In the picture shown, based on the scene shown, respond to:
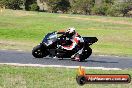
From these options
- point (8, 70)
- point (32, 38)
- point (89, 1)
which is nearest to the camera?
point (8, 70)

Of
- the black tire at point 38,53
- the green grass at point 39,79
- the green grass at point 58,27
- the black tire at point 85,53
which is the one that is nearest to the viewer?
the green grass at point 39,79

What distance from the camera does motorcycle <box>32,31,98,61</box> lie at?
18.6 metres

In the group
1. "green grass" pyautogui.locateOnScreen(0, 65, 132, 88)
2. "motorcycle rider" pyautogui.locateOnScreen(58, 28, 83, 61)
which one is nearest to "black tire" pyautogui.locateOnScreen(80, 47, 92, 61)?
"motorcycle rider" pyautogui.locateOnScreen(58, 28, 83, 61)

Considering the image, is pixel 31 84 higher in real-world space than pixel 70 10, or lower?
higher

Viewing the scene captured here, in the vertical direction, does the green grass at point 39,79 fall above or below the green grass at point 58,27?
above

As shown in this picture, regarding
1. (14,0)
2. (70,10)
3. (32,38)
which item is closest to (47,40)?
(32,38)

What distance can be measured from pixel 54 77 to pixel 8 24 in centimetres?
4690

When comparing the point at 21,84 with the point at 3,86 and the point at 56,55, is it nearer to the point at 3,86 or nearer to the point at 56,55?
the point at 3,86

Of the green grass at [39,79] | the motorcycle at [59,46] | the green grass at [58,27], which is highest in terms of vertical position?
the green grass at [39,79]

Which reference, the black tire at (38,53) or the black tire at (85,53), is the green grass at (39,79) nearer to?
the black tire at (85,53)

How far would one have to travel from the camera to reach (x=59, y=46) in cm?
1870

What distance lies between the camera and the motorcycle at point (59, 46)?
60.9ft

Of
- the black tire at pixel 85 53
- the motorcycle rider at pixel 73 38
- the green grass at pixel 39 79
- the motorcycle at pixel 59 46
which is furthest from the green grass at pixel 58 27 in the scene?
the green grass at pixel 39 79

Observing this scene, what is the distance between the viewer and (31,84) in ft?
36.7
